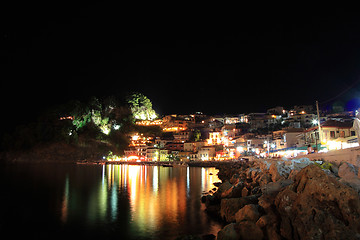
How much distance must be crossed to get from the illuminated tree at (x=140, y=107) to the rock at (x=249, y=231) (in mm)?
93023

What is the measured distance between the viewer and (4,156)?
7369 centimetres

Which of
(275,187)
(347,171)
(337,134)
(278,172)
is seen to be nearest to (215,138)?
(337,134)

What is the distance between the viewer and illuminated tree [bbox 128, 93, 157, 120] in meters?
99.2

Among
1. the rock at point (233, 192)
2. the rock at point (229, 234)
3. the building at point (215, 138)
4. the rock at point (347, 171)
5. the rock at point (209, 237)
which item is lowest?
the rock at point (209, 237)

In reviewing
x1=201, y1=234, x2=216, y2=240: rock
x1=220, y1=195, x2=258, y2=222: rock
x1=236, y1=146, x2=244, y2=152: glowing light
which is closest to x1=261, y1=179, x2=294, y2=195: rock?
x1=220, y1=195, x2=258, y2=222: rock

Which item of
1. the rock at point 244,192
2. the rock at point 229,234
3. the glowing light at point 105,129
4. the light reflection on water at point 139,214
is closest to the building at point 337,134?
the rock at point 244,192

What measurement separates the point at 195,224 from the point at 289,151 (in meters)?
29.0

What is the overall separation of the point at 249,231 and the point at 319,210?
6.97 ft

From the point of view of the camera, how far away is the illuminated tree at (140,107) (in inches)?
3907

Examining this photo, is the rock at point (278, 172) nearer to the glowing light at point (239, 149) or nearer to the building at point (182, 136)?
the glowing light at point (239, 149)

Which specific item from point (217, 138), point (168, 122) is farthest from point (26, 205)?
point (168, 122)

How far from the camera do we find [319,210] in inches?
262

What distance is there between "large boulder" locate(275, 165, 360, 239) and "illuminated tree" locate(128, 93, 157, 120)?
9351 cm

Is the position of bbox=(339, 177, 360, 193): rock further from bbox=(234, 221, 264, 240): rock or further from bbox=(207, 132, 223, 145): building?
bbox=(207, 132, 223, 145): building
